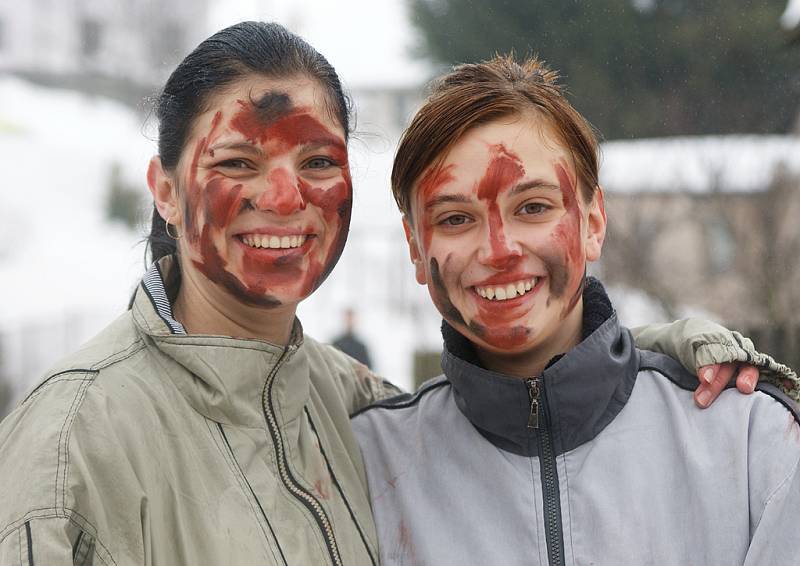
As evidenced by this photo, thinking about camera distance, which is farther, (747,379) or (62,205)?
(62,205)

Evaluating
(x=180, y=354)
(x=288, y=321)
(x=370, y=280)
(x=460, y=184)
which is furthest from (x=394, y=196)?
(x=370, y=280)

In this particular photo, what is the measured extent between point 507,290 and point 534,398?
0.25m

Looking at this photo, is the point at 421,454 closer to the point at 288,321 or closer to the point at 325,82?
the point at 288,321

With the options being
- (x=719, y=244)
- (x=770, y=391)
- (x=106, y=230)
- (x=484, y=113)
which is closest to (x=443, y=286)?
(x=484, y=113)

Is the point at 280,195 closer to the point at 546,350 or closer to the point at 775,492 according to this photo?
the point at 546,350

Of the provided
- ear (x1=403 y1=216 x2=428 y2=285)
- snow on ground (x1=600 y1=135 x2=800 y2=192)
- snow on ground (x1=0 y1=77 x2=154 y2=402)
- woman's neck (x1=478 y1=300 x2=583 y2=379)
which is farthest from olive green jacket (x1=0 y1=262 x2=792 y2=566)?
snow on ground (x1=0 y1=77 x2=154 y2=402)

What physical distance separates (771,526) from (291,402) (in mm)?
1030

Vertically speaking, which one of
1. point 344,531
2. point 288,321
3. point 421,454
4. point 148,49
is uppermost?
point 148,49

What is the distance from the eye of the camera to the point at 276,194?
2.06m

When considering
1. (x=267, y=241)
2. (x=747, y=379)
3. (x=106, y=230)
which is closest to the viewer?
(x=747, y=379)

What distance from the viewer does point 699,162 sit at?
17.7 ft

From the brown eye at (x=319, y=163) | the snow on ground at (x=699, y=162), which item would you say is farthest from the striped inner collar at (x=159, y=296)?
→ the snow on ground at (x=699, y=162)

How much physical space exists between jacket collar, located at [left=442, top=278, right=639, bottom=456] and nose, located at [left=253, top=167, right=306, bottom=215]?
52 cm

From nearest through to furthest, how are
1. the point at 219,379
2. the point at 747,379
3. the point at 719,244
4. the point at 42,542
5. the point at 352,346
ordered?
the point at 42,542 < the point at 219,379 < the point at 747,379 < the point at 719,244 < the point at 352,346
